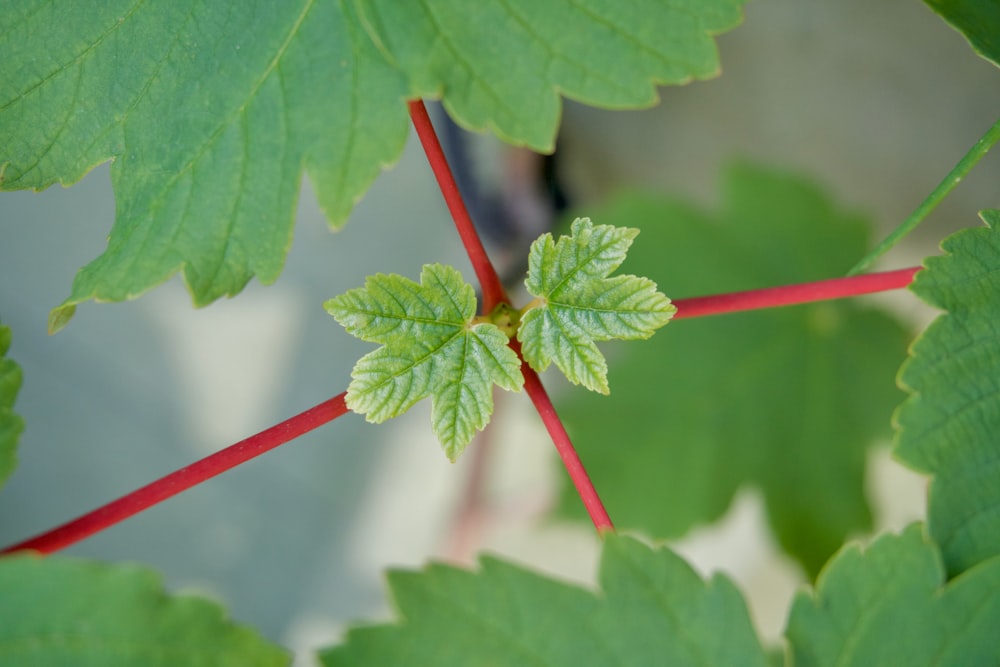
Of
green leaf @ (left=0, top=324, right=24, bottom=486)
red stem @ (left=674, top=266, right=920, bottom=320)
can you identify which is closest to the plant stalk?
red stem @ (left=674, top=266, right=920, bottom=320)

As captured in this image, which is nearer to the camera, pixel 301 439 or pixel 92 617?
pixel 92 617

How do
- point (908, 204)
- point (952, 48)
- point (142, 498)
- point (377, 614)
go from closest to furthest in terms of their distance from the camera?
point (142, 498) → point (952, 48) → point (908, 204) → point (377, 614)

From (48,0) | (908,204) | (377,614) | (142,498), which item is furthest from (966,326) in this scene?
(377,614)

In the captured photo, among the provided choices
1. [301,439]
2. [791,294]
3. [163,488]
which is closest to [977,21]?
[791,294]

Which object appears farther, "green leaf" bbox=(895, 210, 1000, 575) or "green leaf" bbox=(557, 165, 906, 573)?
"green leaf" bbox=(557, 165, 906, 573)

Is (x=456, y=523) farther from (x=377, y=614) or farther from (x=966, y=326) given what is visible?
(x=966, y=326)

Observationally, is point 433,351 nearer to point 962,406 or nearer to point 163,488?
point 163,488

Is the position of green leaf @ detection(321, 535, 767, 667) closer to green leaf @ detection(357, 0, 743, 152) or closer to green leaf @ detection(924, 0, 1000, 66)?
green leaf @ detection(357, 0, 743, 152)
